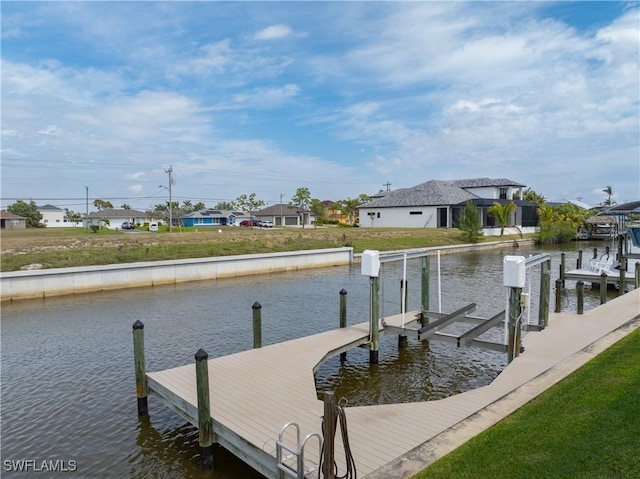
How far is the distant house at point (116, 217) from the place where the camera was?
244ft

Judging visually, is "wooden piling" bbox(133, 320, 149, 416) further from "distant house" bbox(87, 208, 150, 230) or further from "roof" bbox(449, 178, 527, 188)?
"distant house" bbox(87, 208, 150, 230)

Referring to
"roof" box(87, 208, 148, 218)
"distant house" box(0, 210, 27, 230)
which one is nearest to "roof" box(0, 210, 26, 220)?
"distant house" box(0, 210, 27, 230)

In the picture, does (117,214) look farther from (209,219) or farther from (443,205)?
(443,205)

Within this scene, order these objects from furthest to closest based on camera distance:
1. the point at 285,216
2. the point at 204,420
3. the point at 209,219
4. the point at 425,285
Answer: the point at 209,219
the point at 285,216
the point at 425,285
the point at 204,420

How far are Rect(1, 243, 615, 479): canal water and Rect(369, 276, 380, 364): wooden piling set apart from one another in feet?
1.06

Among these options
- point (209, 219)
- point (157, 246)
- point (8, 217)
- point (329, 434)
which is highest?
point (8, 217)

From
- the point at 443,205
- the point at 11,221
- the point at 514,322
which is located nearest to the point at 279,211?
the point at 443,205

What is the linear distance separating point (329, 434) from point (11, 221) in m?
82.0

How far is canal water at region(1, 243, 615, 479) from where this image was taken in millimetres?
6805

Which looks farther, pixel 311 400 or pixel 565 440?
pixel 311 400

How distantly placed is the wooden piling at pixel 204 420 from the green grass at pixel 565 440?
3.08m

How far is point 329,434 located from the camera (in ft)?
13.8

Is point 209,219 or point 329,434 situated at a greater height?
point 209,219

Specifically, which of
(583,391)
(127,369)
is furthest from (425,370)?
(127,369)
